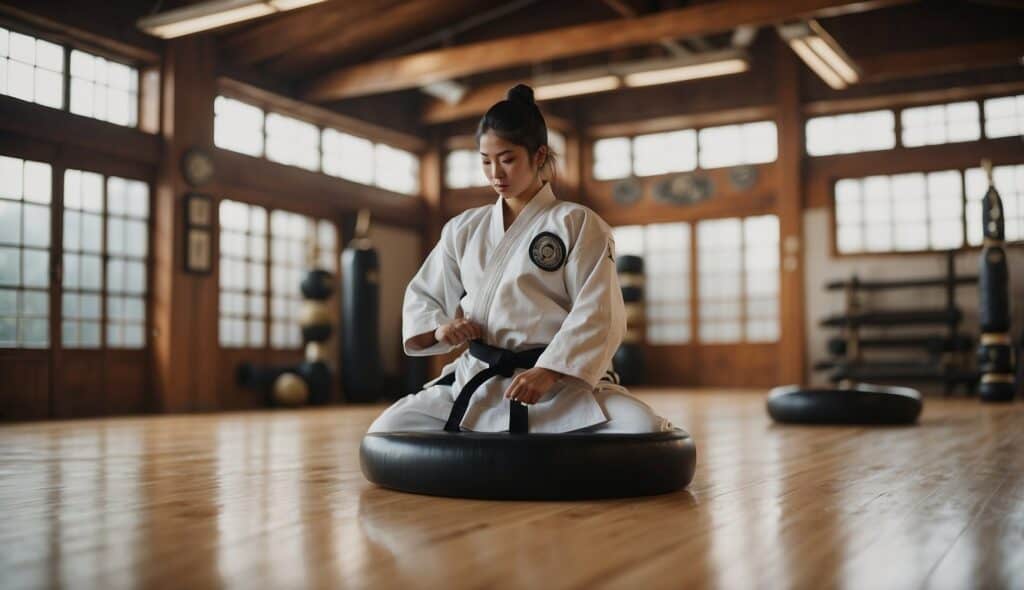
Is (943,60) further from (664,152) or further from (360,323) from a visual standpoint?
(360,323)

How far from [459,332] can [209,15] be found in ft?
15.3

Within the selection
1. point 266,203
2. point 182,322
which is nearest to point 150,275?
point 182,322

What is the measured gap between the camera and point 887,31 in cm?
963

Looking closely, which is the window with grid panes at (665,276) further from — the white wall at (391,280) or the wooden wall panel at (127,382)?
the wooden wall panel at (127,382)

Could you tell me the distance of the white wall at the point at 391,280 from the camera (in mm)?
9852

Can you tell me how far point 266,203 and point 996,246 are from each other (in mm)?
5981

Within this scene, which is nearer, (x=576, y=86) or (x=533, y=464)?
(x=533, y=464)

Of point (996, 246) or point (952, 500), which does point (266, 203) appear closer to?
point (996, 246)

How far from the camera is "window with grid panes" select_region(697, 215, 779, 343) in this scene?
10.5m

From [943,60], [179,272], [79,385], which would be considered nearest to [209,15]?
[179,272]

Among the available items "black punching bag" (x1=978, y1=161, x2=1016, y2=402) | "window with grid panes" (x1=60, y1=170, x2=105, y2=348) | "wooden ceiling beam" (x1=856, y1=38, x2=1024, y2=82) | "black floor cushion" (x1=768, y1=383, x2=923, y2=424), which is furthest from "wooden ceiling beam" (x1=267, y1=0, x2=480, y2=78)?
"black floor cushion" (x1=768, y1=383, x2=923, y2=424)

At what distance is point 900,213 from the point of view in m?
9.84

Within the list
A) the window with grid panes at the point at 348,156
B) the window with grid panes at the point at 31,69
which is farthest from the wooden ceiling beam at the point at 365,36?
the window with grid panes at the point at 31,69

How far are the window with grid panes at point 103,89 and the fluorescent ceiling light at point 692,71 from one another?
4.00 metres
